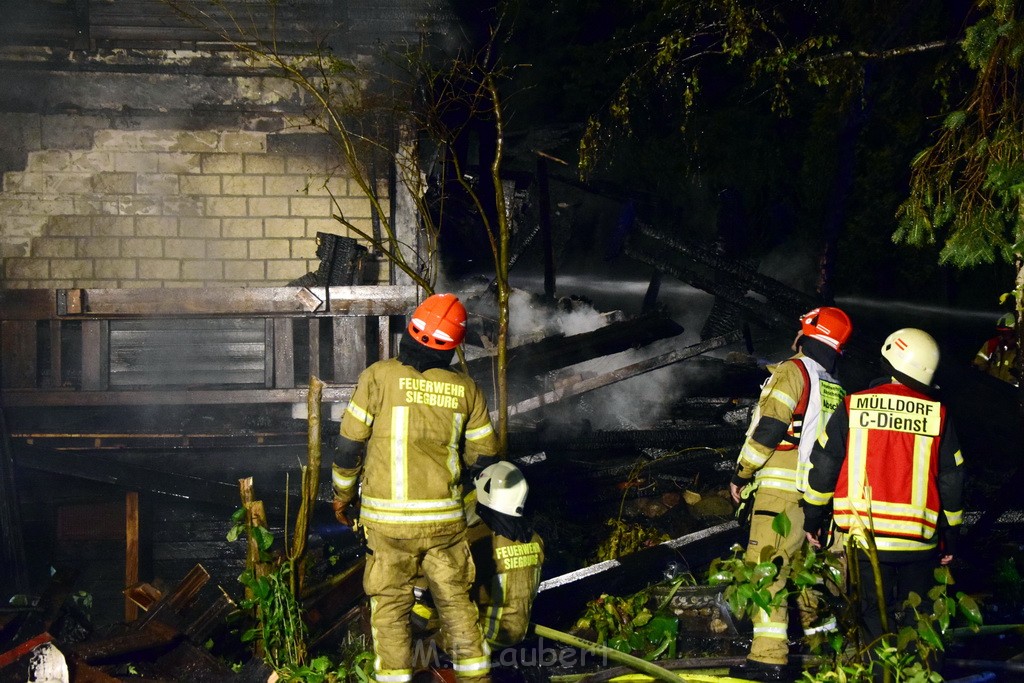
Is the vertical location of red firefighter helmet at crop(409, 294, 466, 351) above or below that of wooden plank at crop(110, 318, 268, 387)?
above

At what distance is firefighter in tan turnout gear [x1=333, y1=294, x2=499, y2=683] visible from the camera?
4617mm

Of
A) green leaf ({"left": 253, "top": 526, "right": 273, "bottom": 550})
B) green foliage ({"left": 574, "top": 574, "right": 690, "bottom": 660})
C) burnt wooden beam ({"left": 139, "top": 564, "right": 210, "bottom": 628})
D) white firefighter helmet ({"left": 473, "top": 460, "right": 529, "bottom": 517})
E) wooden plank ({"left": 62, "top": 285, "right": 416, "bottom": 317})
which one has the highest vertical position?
wooden plank ({"left": 62, "top": 285, "right": 416, "bottom": 317})

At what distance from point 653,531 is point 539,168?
4.55 metres

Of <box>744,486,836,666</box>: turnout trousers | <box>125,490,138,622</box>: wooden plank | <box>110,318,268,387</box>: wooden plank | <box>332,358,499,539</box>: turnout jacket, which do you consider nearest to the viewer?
<box>332,358,499,539</box>: turnout jacket

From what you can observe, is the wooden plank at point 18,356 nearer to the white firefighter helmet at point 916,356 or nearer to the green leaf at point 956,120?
the white firefighter helmet at point 916,356

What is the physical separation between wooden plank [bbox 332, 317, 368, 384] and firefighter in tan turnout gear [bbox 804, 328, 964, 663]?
162 inches

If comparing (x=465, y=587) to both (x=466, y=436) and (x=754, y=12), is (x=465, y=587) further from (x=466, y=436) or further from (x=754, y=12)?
(x=754, y=12)

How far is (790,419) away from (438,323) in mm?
2044

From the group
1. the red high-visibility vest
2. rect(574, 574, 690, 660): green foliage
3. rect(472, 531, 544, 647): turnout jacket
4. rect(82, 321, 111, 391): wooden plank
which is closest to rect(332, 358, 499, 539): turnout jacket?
rect(472, 531, 544, 647): turnout jacket

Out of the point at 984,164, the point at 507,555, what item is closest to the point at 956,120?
the point at 984,164

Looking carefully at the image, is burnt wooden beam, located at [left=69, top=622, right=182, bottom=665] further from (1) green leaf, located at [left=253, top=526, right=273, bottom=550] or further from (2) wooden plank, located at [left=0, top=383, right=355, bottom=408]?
(2) wooden plank, located at [left=0, top=383, right=355, bottom=408]

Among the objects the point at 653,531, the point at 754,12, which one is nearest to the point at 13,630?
the point at 653,531

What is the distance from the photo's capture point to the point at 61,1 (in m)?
Answer: 7.92

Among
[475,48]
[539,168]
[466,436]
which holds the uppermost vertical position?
[475,48]
